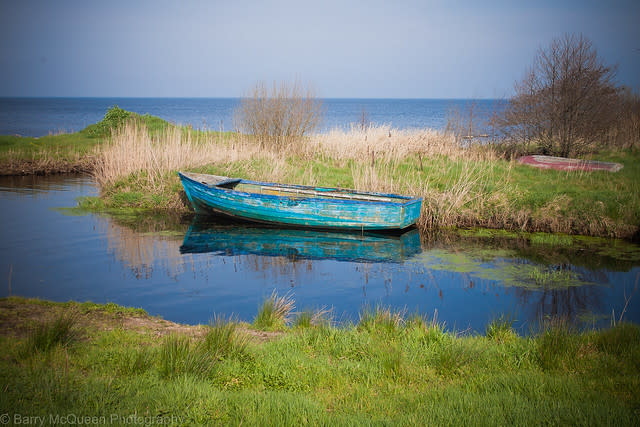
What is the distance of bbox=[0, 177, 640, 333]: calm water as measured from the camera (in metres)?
7.64

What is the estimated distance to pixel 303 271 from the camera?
31.4 ft

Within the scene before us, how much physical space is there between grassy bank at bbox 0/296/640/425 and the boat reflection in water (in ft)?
16.5

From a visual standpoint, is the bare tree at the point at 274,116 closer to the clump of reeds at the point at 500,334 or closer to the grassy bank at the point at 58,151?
the grassy bank at the point at 58,151

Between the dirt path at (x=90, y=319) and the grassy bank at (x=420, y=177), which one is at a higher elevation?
the grassy bank at (x=420, y=177)

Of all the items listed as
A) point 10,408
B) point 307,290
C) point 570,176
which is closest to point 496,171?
point 570,176

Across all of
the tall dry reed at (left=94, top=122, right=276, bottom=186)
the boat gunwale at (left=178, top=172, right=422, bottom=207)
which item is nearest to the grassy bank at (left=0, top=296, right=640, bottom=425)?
Answer: the boat gunwale at (left=178, top=172, right=422, bottom=207)

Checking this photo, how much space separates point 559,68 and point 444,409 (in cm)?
1777

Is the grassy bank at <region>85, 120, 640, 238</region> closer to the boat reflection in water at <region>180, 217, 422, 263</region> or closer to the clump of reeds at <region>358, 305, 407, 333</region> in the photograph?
the boat reflection in water at <region>180, 217, 422, 263</region>

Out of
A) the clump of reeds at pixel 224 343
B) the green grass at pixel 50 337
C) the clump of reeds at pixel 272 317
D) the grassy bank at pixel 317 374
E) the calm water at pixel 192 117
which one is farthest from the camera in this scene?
the calm water at pixel 192 117

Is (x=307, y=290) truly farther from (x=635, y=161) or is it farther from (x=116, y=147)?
(x=635, y=161)

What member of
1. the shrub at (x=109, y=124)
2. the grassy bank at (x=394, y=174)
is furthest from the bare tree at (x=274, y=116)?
the shrub at (x=109, y=124)

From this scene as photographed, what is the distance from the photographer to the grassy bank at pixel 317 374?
3.47m

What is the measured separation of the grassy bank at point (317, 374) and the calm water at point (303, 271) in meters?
1.92

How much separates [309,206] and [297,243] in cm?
111
